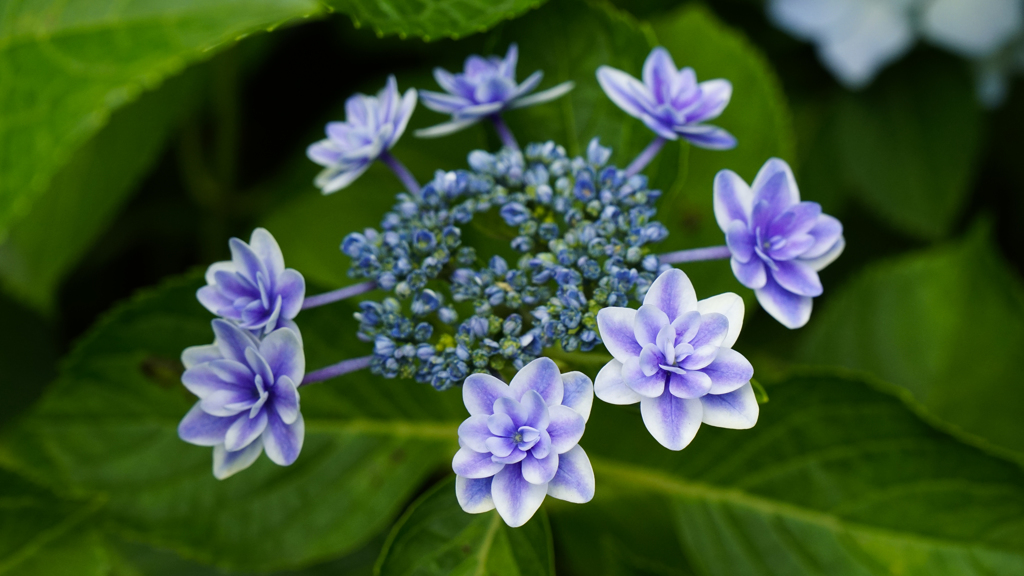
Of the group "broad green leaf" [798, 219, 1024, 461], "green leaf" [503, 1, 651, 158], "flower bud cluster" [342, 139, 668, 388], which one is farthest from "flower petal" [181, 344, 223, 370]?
"broad green leaf" [798, 219, 1024, 461]

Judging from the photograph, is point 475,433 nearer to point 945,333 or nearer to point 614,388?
point 614,388

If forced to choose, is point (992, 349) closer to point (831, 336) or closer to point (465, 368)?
point (831, 336)

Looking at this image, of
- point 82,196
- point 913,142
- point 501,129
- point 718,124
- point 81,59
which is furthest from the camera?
point 913,142

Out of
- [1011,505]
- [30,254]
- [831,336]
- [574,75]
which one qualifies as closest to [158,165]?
[30,254]

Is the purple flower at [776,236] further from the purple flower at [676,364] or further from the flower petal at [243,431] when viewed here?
the flower petal at [243,431]

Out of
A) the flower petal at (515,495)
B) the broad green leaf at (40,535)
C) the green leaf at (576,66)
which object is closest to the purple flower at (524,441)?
the flower petal at (515,495)

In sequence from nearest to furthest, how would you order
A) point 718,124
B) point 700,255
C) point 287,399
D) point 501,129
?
point 287,399
point 700,255
point 501,129
point 718,124

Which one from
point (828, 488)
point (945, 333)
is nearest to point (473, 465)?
point (828, 488)
